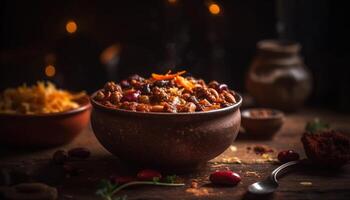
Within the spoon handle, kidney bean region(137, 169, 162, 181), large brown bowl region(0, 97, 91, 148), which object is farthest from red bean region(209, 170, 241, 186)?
large brown bowl region(0, 97, 91, 148)

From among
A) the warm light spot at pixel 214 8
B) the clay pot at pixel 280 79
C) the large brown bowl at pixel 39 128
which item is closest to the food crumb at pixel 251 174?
the large brown bowl at pixel 39 128

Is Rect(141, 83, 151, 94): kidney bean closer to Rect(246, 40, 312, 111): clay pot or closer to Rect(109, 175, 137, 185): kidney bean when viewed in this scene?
Rect(109, 175, 137, 185): kidney bean

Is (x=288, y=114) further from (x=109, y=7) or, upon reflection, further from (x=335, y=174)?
(x=109, y=7)

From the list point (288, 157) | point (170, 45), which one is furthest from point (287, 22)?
point (288, 157)

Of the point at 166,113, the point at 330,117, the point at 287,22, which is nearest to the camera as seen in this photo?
the point at 166,113

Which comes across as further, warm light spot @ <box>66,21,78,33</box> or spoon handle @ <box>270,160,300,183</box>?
warm light spot @ <box>66,21,78,33</box>
